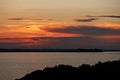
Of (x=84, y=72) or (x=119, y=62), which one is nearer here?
(x=84, y=72)

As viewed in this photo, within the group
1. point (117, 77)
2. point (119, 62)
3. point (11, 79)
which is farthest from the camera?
point (11, 79)

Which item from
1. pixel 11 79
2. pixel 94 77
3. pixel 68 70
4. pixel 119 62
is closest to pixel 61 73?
pixel 68 70

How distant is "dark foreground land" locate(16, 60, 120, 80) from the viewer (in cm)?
2577

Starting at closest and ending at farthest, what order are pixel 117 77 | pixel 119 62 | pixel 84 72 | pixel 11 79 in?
pixel 117 77 < pixel 84 72 < pixel 119 62 < pixel 11 79

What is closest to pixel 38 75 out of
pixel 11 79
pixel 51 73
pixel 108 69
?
pixel 51 73

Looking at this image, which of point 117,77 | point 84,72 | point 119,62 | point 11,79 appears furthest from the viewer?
point 11,79

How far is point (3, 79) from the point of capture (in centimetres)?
5462

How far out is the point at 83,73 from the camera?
2678 cm

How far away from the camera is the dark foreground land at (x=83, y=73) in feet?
84.5

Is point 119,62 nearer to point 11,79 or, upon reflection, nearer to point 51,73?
point 51,73

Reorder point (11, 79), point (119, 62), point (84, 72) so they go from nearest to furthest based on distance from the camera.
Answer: point (84, 72) → point (119, 62) → point (11, 79)

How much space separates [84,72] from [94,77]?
1427 mm

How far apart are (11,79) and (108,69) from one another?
28.5 metres

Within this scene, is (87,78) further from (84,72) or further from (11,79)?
(11,79)
